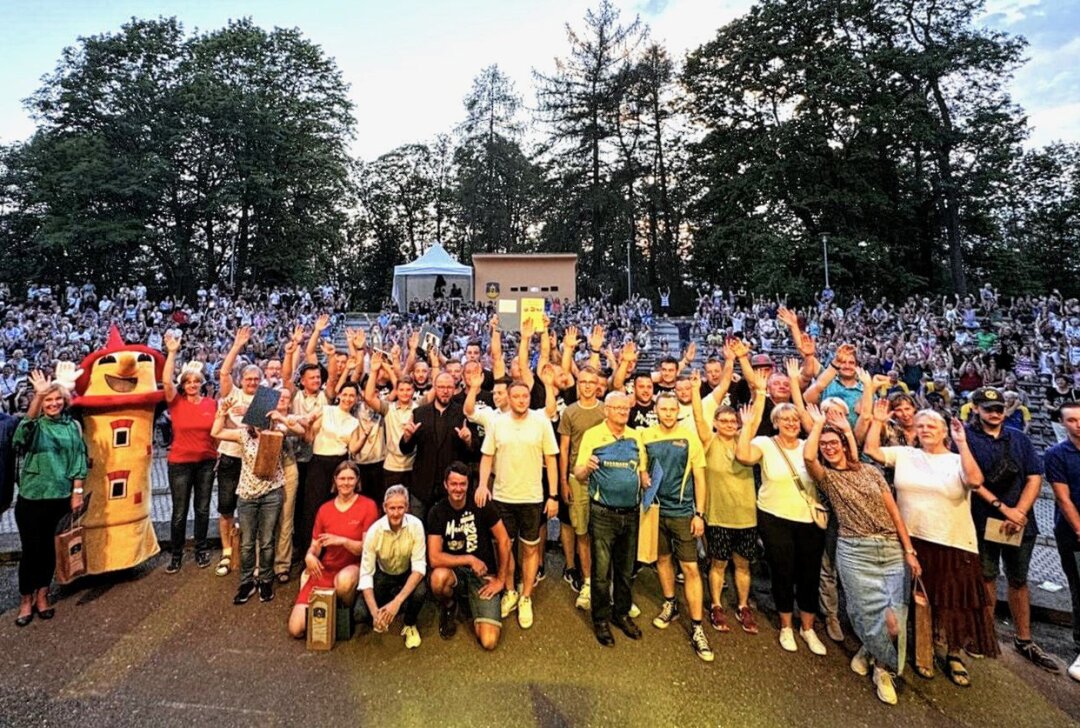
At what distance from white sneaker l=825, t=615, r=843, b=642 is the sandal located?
23.8 inches

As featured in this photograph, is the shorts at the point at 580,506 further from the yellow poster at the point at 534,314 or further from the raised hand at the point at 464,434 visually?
the yellow poster at the point at 534,314

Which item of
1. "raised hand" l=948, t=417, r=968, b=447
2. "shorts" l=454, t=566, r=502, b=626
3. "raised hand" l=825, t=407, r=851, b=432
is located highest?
"raised hand" l=825, t=407, r=851, b=432

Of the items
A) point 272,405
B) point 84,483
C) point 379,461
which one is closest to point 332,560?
point 379,461

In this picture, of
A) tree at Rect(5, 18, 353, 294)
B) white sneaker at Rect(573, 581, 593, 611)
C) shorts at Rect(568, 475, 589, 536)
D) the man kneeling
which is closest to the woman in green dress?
the man kneeling

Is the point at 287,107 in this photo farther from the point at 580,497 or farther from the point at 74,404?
the point at 580,497

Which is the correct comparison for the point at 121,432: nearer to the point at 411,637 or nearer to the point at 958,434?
the point at 411,637

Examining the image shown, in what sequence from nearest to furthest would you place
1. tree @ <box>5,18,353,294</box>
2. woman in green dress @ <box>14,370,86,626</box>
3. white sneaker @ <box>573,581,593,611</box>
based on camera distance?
1. woman in green dress @ <box>14,370,86,626</box>
2. white sneaker @ <box>573,581,593,611</box>
3. tree @ <box>5,18,353,294</box>

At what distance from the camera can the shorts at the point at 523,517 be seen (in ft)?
13.3

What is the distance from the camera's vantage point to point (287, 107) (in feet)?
101

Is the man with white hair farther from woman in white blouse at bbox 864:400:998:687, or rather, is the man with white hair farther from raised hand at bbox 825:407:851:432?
woman in white blouse at bbox 864:400:998:687

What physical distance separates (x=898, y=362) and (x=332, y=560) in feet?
42.0

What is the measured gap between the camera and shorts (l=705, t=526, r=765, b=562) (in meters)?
3.81

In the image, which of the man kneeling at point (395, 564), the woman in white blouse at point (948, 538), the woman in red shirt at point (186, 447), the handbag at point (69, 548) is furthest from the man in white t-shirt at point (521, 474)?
the handbag at point (69, 548)

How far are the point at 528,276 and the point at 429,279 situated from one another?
17.9 feet
